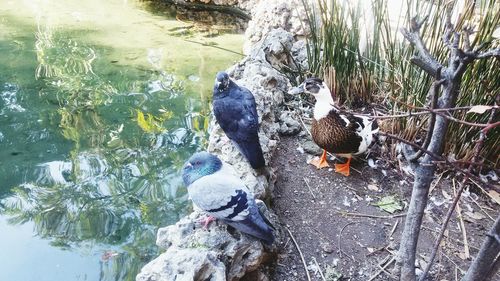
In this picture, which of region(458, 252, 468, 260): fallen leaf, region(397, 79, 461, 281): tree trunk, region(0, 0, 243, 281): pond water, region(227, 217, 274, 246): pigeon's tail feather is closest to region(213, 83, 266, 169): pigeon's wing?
region(227, 217, 274, 246): pigeon's tail feather

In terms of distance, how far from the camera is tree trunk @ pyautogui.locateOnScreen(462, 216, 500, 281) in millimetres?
1243

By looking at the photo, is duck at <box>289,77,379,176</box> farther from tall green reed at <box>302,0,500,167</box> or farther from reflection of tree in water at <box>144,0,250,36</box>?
reflection of tree in water at <box>144,0,250,36</box>

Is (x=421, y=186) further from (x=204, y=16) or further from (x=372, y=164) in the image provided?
(x=204, y=16)

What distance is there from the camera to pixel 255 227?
1.66 meters

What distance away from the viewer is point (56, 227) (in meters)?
2.67

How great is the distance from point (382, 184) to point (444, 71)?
4.30 ft

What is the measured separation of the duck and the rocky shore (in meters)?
0.30

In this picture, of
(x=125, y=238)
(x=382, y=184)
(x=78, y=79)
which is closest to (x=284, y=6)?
(x=78, y=79)

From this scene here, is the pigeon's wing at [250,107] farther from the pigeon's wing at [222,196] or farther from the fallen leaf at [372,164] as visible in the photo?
the fallen leaf at [372,164]

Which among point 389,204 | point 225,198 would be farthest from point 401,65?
point 225,198

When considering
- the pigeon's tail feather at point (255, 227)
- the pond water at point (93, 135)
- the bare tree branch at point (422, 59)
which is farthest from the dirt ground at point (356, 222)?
the bare tree branch at point (422, 59)

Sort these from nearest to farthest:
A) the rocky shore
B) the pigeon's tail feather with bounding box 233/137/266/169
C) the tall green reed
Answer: the rocky shore → the pigeon's tail feather with bounding box 233/137/266/169 → the tall green reed

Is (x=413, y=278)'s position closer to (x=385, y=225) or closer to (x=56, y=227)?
(x=385, y=225)

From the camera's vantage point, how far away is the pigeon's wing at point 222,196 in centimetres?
163
